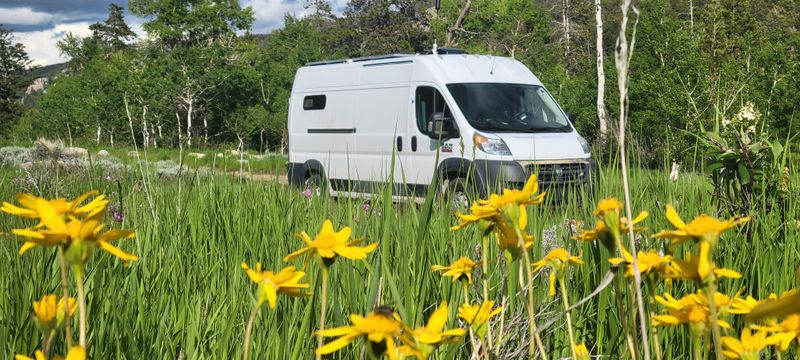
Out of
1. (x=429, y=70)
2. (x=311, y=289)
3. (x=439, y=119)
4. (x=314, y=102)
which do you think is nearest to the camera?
(x=311, y=289)

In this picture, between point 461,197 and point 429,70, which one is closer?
point 461,197

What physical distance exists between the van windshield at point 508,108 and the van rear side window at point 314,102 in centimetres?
258

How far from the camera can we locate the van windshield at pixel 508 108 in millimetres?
9336

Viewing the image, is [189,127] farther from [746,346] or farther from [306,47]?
[306,47]

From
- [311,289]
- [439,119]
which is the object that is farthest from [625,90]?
[439,119]

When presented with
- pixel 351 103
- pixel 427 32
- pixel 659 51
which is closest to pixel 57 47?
pixel 427 32

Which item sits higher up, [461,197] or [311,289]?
[461,197]

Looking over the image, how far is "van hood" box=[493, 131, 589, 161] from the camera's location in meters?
8.85

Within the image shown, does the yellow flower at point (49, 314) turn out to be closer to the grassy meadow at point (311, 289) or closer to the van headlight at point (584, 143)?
the grassy meadow at point (311, 289)

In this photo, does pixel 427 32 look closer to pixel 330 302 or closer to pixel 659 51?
pixel 659 51

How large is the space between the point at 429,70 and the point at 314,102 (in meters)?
2.54

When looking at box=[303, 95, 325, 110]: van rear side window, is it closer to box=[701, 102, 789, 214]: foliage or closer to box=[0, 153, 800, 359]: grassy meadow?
box=[0, 153, 800, 359]: grassy meadow

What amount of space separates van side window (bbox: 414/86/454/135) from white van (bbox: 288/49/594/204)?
0.01 meters

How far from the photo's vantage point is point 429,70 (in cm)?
959
